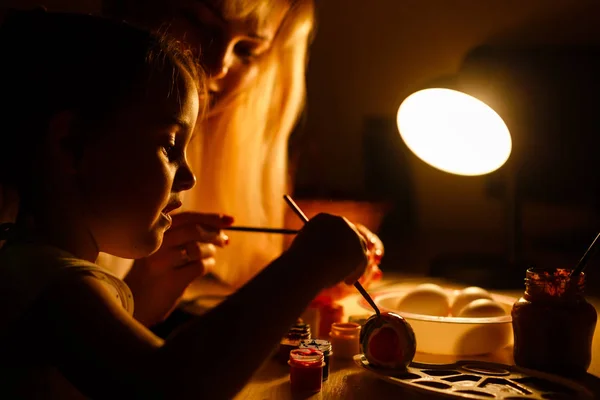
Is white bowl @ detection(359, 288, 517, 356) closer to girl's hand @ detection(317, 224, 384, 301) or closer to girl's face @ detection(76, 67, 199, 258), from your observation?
girl's hand @ detection(317, 224, 384, 301)

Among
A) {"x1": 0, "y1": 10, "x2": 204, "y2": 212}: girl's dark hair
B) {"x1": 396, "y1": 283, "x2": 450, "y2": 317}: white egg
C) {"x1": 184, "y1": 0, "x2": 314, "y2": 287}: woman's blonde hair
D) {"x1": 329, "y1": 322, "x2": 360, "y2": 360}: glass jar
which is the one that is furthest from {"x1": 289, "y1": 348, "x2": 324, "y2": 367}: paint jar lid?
{"x1": 184, "y1": 0, "x2": 314, "y2": 287}: woman's blonde hair

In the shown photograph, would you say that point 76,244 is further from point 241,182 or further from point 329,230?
point 241,182

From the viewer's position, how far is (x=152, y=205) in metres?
0.71

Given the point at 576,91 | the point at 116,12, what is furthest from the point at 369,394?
the point at 576,91

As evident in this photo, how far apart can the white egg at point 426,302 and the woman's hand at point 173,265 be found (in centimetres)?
37

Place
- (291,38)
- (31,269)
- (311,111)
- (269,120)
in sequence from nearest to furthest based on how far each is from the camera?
1. (31,269)
2. (291,38)
3. (269,120)
4. (311,111)

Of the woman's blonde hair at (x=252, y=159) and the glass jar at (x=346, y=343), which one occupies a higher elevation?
the woman's blonde hair at (x=252, y=159)

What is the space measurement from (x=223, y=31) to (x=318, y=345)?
0.80 meters

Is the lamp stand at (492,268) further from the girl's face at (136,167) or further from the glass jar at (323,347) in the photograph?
the girl's face at (136,167)

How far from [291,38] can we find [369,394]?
3.75 ft

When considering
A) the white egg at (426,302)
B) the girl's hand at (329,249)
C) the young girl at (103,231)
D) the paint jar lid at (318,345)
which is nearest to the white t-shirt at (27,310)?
the young girl at (103,231)

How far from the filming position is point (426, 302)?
1035 millimetres

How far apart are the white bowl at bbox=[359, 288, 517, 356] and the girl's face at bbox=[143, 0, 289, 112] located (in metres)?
0.74

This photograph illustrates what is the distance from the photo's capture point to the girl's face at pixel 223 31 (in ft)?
4.31
